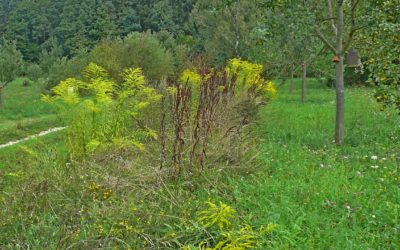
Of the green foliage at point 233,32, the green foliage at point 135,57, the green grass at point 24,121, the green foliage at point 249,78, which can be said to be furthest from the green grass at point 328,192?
the green foliage at point 233,32

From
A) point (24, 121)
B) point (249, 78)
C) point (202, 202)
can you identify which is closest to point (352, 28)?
point (249, 78)

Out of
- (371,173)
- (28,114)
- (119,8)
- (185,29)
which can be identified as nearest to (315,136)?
(371,173)

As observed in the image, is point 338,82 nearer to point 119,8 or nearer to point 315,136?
point 315,136

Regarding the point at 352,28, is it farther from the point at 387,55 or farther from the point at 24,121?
the point at 24,121

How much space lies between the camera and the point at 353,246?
3184 millimetres

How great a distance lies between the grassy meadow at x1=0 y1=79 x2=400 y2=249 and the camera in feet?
10.9

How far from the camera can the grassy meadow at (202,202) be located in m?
3.33

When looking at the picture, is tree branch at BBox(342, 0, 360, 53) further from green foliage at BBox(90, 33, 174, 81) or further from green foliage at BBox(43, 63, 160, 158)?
green foliage at BBox(90, 33, 174, 81)

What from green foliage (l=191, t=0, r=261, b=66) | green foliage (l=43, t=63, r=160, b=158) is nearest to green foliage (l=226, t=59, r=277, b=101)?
green foliage (l=43, t=63, r=160, b=158)

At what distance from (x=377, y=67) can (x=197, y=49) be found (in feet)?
106

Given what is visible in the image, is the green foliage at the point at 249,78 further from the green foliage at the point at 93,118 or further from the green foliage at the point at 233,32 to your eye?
the green foliage at the point at 233,32

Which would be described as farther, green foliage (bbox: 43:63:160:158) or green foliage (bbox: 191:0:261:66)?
green foliage (bbox: 191:0:261:66)

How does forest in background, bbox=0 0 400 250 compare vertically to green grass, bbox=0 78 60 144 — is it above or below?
above

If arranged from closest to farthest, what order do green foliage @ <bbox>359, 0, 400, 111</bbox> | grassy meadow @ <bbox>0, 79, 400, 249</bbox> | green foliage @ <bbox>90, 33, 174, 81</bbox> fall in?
1. grassy meadow @ <bbox>0, 79, 400, 249</bbox>
2. green foliage @ <bbox>359, 0, 400, 111</bbox>
3. green foliage @ <bbox>90, 33, 174, 81</bbox>
